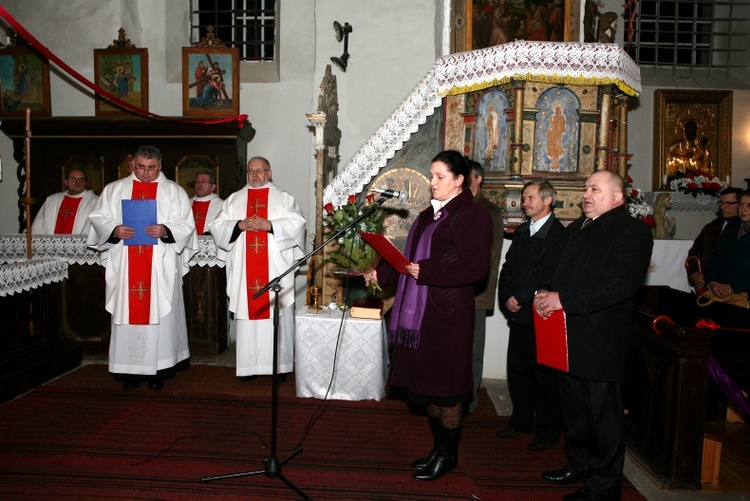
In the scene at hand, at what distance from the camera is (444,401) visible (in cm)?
342

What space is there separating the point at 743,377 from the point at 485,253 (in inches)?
84.1

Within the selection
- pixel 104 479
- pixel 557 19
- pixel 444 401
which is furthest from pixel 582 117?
pixel 104 479

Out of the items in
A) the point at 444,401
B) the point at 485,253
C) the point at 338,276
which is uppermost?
the point at 485,253

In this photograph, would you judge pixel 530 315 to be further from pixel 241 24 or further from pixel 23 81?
pixel 23 81

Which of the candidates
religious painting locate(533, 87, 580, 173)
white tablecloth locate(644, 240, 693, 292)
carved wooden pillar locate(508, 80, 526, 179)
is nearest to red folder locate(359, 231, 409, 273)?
carved wooden pillar locate(508, 80, 526, 179)

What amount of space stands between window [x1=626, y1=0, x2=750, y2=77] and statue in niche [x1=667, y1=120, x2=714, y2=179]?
4.20 feet

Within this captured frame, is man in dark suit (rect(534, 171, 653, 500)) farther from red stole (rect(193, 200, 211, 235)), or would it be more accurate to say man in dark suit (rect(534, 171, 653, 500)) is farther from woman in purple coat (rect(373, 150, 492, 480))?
red stole (rect(193, 200, 211, 235))

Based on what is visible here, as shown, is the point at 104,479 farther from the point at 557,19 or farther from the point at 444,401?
the point at 557,19

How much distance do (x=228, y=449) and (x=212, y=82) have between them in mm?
5780

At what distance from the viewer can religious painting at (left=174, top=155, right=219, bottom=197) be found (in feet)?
27.7

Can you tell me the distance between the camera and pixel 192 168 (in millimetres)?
8539

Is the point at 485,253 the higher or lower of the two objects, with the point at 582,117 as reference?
lower

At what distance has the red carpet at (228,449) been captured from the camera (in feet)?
11.9

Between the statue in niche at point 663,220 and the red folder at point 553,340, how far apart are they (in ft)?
19.7
